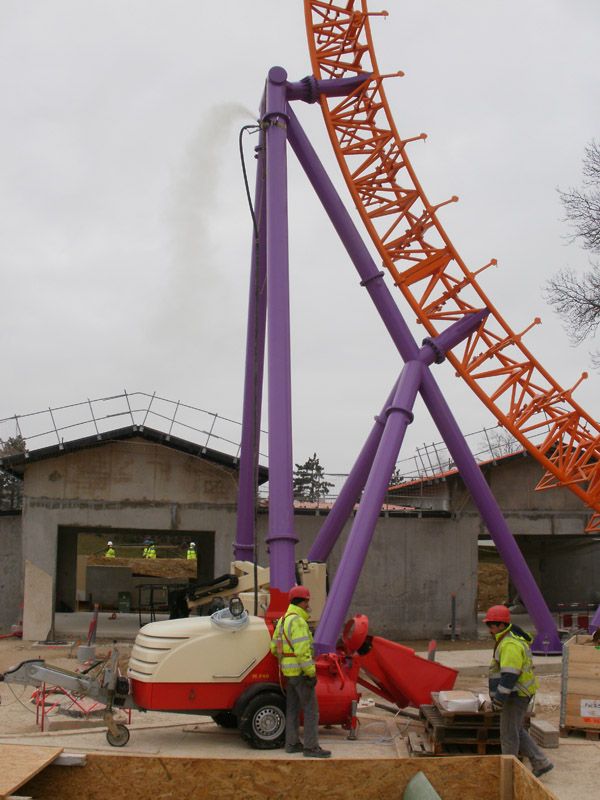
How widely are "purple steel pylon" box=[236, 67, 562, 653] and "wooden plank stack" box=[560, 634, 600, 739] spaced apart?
11.0 ft

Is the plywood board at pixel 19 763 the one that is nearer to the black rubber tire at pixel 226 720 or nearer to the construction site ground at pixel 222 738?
the construction site ground at pixel 222 738

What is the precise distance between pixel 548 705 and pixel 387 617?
11.3 metres

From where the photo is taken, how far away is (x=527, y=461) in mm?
28188

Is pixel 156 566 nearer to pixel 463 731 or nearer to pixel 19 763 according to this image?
pixel 463 731

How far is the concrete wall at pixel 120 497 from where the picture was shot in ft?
83.7

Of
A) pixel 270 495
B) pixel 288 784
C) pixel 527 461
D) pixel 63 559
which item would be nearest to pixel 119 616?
pixel 63 559

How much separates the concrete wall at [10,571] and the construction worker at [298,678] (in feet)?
55.1

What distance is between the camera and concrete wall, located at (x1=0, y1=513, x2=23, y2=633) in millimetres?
26688

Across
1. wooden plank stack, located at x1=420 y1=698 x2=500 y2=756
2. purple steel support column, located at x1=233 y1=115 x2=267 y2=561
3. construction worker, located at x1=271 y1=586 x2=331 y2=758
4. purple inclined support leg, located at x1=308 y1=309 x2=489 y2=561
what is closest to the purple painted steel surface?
purple steel support column, located at x1=233 y1=115 x2=267 y2=561

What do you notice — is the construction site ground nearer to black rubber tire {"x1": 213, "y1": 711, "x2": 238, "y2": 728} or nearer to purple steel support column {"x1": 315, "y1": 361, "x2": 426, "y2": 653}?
black rubber tire {"x1": 213, "y1": 711, "x2": 238, "y2": 728}

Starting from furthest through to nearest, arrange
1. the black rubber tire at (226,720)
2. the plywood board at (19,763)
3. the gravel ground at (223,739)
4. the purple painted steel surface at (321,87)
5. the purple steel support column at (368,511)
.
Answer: the purple painted steel surface at (321,87)
the purple steel support column at (368,511)
the black rubber tire at (226,720)
the gravel ground at (223,739)
the plywood board at (19,763)

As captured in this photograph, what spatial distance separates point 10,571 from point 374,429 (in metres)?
12.6

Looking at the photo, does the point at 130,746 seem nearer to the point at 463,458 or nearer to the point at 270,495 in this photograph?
the point at 270,495

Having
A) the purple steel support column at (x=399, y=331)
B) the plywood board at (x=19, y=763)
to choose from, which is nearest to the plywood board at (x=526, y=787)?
the plywood board at (x=19, y=763)
